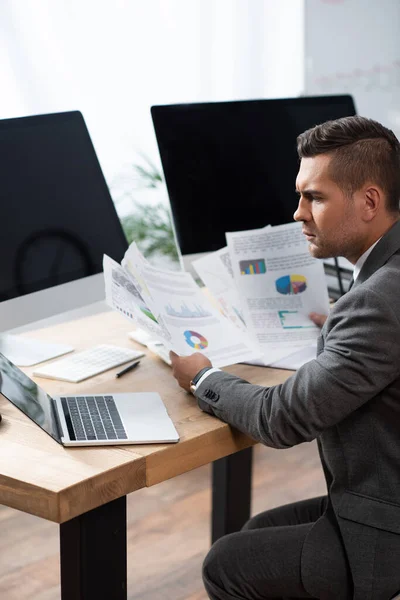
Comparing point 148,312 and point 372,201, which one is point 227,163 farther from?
point 372,201

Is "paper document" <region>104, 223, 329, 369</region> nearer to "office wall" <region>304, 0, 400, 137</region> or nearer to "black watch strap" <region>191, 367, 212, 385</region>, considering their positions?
"black watch strap" <region>191, 367, 212, 385</region>

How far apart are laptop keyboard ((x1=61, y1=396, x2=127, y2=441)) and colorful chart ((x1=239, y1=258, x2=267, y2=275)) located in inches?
20.1

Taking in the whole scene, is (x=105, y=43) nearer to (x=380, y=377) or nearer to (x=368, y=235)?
(x=368, y=235)

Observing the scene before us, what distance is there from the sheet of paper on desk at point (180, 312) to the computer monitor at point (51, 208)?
0.23 meters

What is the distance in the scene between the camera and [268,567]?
1.47 meters

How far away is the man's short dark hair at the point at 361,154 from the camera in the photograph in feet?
4.78

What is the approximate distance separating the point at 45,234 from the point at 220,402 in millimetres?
616

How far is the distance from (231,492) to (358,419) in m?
1.11

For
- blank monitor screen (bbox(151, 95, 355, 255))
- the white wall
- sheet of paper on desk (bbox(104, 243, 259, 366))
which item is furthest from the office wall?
sheet of paper on desk (bbox(104, 243, 259, 366))

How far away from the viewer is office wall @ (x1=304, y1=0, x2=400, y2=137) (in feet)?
12.5

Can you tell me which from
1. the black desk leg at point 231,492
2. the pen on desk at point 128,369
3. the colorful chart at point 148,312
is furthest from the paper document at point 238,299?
the black desk leg at point 231,492

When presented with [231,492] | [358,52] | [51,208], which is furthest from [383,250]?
[358,52]

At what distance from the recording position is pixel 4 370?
5.18 feet

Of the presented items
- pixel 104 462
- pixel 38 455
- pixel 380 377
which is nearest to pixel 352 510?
pixel 380 377
